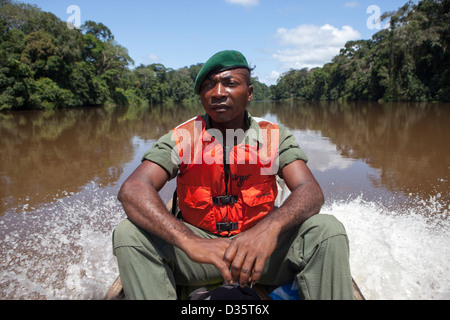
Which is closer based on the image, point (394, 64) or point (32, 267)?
point (32, 267)

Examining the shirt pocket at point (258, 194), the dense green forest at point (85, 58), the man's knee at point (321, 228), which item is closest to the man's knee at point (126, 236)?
the shirt pocket at point (258, 194)

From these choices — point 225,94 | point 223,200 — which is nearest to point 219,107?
point 225,94

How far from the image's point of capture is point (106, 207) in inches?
161

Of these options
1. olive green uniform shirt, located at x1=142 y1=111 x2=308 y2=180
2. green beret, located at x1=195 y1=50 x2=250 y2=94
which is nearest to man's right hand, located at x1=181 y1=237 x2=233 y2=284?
olive green uniform shirt, located at x1=142 y1=111 x2=308 y2=180

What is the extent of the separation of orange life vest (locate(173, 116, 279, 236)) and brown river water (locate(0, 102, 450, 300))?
1.23 m

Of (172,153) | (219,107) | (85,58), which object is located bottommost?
(172,153)

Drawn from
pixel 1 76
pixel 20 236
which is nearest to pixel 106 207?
pixel 20 236

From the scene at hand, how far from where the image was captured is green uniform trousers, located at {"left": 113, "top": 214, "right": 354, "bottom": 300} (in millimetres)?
1364

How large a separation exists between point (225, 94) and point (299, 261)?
103 cm

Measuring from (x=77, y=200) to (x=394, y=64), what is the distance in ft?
99.7

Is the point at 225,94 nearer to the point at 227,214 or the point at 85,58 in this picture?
the point at 227,214

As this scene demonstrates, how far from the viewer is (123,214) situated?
12.7 feet

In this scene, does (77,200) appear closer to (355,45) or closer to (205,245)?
(205,245)

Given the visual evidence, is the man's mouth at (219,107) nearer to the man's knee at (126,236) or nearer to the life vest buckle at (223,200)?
the life vest buckle at (223,200)
